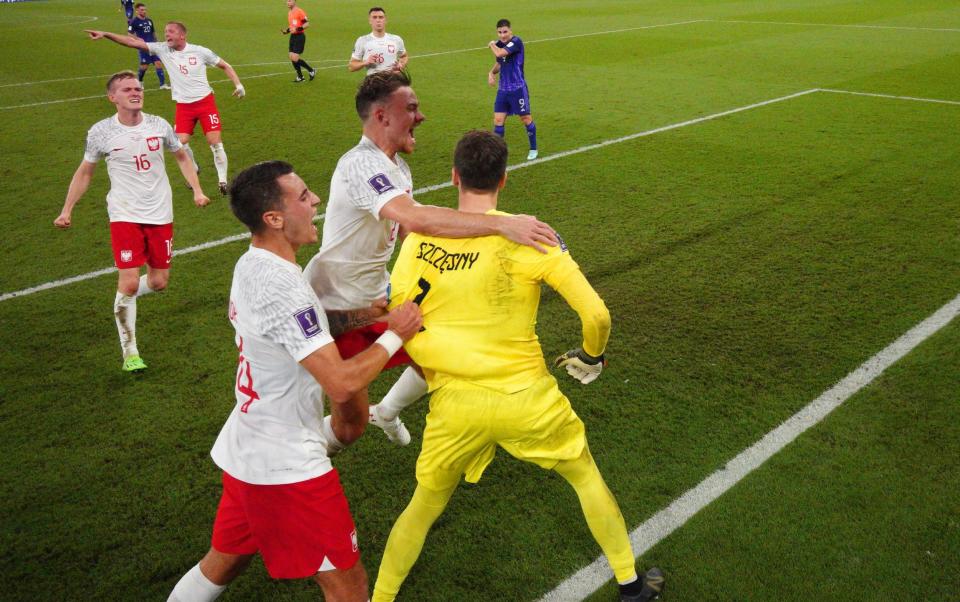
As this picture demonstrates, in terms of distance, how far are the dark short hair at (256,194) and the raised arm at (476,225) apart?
680mm

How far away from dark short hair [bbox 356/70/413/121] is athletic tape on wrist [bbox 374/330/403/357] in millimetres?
1446

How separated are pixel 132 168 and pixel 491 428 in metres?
4.57

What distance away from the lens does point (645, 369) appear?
609cm

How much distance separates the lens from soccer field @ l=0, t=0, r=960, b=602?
13.9 feet

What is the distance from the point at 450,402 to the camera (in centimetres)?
344

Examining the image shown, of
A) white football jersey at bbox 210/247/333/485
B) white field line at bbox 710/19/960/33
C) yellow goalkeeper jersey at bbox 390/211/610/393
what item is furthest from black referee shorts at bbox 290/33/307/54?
white football jersey at bbox 210/247/333/485

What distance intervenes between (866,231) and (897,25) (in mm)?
20924

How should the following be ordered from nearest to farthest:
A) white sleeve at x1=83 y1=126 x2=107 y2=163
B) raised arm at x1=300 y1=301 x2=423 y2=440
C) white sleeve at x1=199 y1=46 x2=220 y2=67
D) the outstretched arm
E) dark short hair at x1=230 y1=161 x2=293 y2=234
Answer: raised arm at x1=300 y1=301 x2=423 y2=440 → dark short hair at x1=230 y1=161 x2=293 y2=234 → the outstretched arm → white sleeve at x1=83 y1=126 x2=107 y2=163 → white sleeve at x1=199 y1=46 x2=220 y2=67

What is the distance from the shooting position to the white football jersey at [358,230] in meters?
3.90

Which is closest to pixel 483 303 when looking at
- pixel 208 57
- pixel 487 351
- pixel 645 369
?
pixel 487 351

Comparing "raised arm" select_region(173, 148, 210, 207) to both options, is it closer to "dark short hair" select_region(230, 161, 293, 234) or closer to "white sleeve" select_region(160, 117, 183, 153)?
"white sleeve" select_region(160, 117, 183, 153)

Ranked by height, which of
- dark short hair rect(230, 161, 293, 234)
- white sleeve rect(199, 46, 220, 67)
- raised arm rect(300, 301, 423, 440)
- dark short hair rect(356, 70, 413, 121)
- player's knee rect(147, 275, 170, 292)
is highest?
dark short hair rect(356, 70, 413, 121)

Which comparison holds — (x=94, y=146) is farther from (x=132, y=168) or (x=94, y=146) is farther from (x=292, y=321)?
(x=292, y=321)

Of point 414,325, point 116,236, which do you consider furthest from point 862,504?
point 116,236
